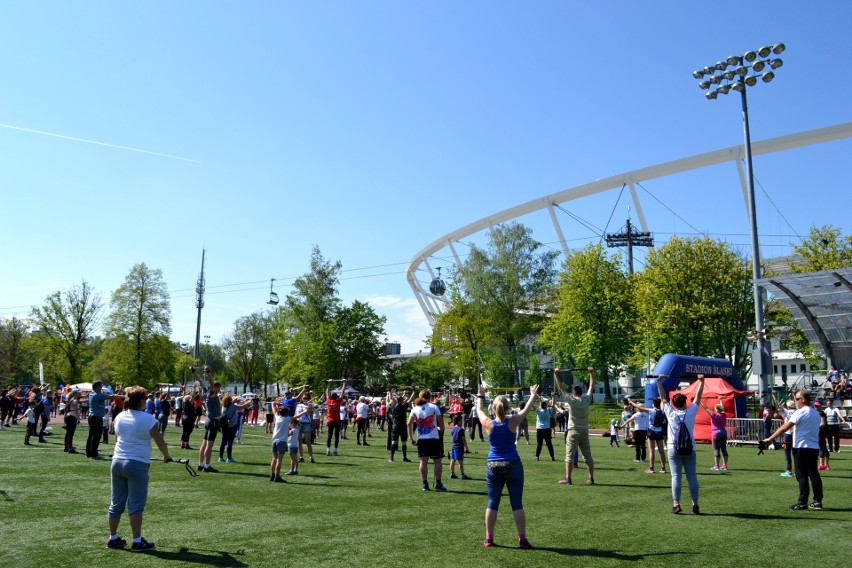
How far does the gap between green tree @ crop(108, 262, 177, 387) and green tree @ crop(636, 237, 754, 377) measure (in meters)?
38.0

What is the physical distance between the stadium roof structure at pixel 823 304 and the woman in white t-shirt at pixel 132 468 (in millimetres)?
22737

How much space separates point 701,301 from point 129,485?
38960mm

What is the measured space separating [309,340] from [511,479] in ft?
181

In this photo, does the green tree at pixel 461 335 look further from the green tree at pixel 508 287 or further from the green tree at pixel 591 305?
the green tree at pixel 591 305

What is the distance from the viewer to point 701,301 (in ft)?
132

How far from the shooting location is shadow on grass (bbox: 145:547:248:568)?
6207 mm

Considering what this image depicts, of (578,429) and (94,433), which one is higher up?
(578,429)

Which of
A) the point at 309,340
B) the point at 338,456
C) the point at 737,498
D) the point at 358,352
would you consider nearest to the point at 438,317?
the point at 358,352

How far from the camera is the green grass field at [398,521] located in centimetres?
652

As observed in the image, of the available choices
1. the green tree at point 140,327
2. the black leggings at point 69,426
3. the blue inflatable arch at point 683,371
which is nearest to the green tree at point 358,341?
the green tree at point 140,327

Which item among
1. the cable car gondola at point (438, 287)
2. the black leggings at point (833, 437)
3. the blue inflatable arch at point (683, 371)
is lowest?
the black leggings at point (833, 437)

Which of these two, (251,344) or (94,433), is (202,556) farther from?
(251,344)

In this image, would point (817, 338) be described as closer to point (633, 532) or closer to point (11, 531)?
point (633, 532)

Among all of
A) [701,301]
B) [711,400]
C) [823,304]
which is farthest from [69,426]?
[701,301]
